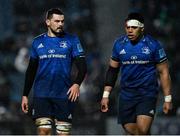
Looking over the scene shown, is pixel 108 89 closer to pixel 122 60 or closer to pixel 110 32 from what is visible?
pixel 122 60

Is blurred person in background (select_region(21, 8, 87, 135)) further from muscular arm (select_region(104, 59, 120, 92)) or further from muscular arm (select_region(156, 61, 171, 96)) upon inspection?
muscular arm (select_region(156, 61, 171, 96))

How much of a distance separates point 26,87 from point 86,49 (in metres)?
7.82

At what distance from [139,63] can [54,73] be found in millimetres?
1285

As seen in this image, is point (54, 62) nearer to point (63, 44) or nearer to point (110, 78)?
point (63, 44)

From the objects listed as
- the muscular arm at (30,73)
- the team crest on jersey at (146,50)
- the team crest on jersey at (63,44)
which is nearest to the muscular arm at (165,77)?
the team crest on jersey at (146,50)

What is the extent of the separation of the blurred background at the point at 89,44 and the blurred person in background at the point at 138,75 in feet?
17.6

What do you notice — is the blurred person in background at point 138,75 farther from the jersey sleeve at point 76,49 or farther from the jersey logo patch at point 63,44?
the jersey logo patch at point 63,44

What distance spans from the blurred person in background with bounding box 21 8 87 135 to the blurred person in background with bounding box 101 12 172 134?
0.63 meters

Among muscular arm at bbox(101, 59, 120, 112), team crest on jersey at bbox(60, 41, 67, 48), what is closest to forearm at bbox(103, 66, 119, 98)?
muscular arm at bbox(101, 59, 120, 112)

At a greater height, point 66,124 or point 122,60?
point 122,60

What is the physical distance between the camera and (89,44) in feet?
58.6

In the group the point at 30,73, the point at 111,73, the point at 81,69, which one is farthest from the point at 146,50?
the point at 30,73

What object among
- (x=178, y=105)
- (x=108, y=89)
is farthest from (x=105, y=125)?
(x=108, y=89)

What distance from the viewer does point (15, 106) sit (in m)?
16.3
